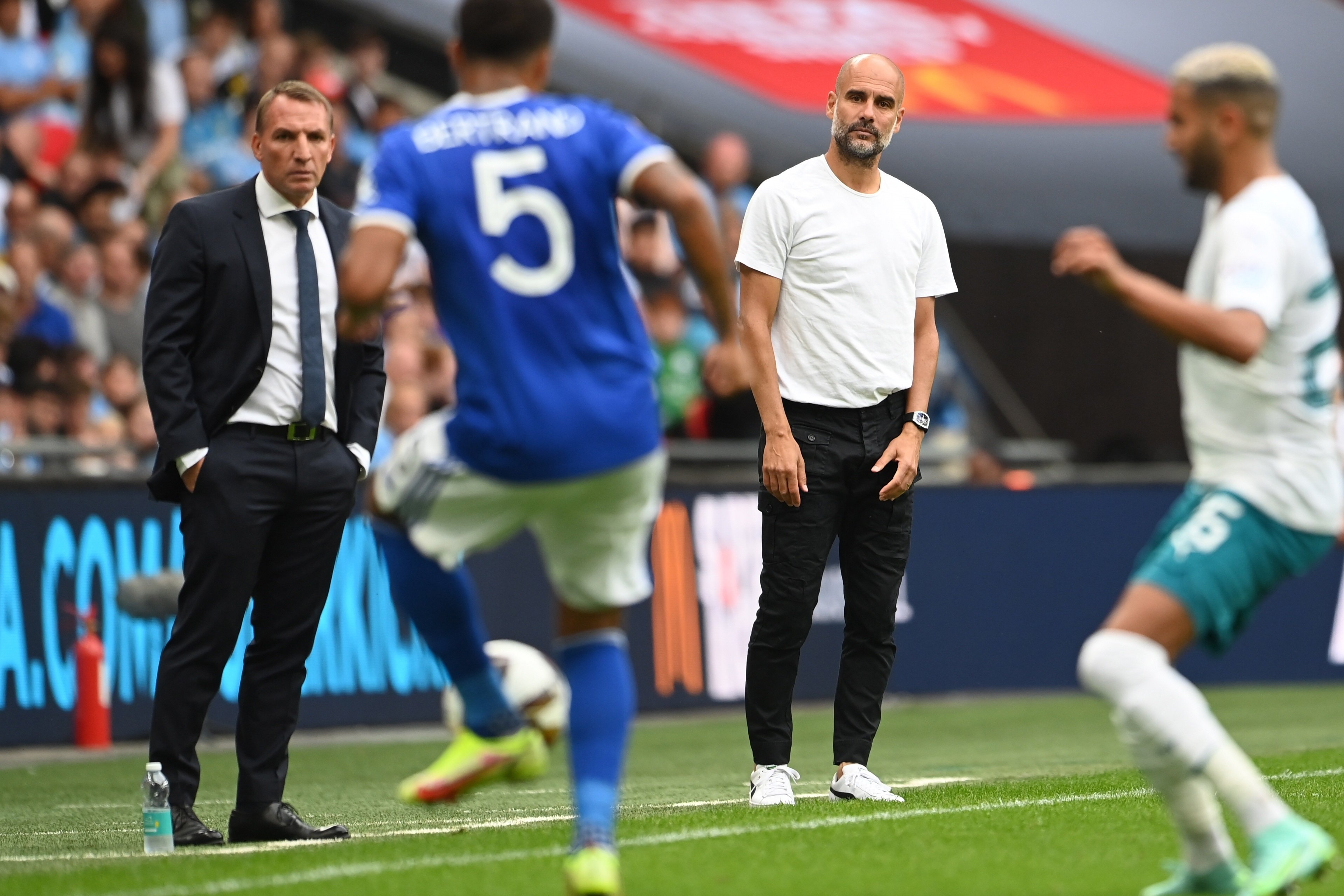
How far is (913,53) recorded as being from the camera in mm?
19844

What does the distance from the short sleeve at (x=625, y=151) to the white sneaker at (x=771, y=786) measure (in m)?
2.84

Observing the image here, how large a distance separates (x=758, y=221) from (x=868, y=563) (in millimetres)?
1278

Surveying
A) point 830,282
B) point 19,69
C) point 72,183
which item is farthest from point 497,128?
point 19,69

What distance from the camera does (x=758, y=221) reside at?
6.88 m

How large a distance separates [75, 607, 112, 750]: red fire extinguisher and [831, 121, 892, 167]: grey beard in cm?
513

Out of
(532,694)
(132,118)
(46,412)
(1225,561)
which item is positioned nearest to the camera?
(1225,561)

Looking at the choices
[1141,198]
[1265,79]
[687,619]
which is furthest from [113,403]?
[1141,198]

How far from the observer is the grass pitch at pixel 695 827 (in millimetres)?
5012

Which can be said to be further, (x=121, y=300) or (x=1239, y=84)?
(x=121, y=300)

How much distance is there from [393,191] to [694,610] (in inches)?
322

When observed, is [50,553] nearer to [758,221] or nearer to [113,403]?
[113,403]

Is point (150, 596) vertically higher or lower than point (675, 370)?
lower

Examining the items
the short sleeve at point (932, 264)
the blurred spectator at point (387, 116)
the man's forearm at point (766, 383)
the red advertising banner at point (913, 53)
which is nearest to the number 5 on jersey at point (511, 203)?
the man's forearm at point (766, 383)

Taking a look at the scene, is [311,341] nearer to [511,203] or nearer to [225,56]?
[511,203]
